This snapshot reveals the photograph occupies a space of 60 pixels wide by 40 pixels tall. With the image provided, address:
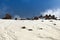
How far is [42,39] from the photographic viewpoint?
591cm

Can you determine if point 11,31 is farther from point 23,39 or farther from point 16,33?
point 23,39

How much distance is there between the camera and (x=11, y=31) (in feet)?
22.2

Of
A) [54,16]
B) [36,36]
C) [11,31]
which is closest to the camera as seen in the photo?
[36,36]

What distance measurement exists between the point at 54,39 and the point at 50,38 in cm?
18

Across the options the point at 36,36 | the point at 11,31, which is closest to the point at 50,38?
the point at 36,36

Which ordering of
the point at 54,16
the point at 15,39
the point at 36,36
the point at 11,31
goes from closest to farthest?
the point at 15,39, the point at 36,36, the point at 11,31, the point at 54,16

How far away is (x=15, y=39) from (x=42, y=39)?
1.04 meters

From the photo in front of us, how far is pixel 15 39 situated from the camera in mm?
5793

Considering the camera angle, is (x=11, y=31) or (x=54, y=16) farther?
(x=54, y=16)

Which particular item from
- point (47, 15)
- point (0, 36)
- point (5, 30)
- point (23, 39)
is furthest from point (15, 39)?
point (47, 15)

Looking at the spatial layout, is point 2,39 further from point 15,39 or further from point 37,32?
point 37,32

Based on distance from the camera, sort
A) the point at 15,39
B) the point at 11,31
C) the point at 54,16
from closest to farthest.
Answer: the point at 15,39
the point at 11,31
the point at 54,16

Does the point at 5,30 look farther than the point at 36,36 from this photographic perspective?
Yes

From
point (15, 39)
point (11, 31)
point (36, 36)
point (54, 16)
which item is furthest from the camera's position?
point (54, 16)
